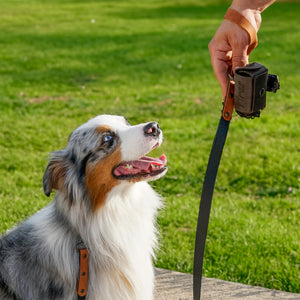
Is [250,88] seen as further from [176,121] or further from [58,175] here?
[176,121]

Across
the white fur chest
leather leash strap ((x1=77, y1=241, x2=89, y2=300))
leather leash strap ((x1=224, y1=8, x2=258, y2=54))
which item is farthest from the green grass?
leather leash strap ((x1=77, y1=241, x2=89, y2=300))

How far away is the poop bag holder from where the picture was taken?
1.99 metres

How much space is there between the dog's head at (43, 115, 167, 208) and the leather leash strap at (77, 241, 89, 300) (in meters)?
0.26

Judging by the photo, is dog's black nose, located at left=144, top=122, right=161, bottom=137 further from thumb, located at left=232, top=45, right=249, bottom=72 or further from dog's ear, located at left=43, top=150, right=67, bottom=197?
thumb, located at left=232, top=45, right=249, bottom=72

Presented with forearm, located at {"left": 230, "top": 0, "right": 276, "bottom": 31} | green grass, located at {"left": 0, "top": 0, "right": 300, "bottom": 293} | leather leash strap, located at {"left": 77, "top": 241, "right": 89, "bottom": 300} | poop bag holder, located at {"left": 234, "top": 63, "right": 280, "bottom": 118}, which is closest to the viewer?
poop bag holder, located at {"left": 234, "top": 63, "right": 280, "bottom": 118}

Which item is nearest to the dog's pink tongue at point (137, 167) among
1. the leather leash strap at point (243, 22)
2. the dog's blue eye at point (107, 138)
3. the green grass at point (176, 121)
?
the dog's blue eye at point (107, 138)

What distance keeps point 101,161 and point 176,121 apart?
4308mm

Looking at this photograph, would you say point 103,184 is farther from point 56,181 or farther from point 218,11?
point 218,11

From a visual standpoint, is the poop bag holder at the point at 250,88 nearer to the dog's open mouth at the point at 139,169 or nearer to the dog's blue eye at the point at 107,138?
the dog's open mouth at the point at 139,169

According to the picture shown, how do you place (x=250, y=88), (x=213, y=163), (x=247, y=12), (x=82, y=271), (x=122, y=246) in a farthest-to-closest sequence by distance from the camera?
(x=122, y=246), (x=82, y=271), (x=247, y=12), (x=213, y=163), (x=250, y=88)

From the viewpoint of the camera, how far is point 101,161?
8.48 ft

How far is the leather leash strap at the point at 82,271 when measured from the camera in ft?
8.32

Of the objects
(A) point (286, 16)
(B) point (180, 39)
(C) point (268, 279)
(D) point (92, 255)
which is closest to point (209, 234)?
(C) point (268, 279)

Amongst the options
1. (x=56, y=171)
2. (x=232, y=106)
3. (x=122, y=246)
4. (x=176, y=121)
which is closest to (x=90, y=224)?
(x=122, y=246)
